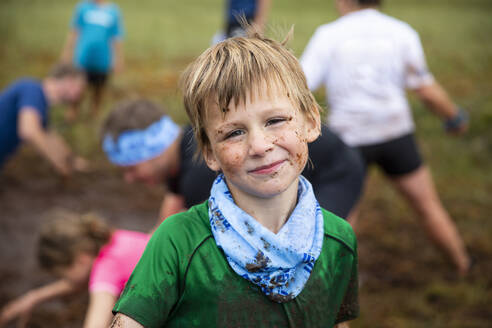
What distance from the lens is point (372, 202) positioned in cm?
500

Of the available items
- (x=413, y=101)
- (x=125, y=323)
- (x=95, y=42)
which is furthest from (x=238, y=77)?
(x=413, y=101)

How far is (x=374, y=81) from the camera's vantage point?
3.11 m

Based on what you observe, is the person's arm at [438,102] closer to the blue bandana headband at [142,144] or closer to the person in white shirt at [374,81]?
the person in white shirt at [374,81]

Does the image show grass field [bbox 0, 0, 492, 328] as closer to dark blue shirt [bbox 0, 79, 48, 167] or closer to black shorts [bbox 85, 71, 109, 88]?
black shorts [bbox 85, 71, 109, 88]

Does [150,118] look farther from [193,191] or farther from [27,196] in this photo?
[27,196]

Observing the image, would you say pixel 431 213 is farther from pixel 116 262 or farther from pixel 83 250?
pixel 83 250

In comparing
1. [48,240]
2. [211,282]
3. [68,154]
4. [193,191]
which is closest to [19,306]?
[48,240]

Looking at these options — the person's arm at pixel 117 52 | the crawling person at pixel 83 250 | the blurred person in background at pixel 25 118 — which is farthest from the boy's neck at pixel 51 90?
the person's arm at pixel 117 52

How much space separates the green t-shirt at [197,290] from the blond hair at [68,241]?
4.67ft

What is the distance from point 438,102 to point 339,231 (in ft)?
7.64

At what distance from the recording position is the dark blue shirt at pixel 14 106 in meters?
4.22

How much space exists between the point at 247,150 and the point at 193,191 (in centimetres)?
84

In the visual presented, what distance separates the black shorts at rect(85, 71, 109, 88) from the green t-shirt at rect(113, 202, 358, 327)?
6.40m

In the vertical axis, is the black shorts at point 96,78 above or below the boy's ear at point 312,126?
below
